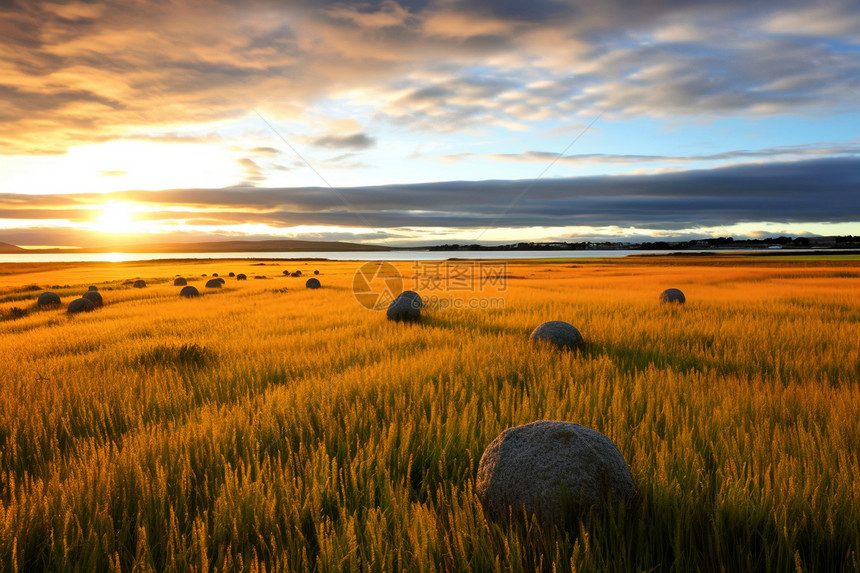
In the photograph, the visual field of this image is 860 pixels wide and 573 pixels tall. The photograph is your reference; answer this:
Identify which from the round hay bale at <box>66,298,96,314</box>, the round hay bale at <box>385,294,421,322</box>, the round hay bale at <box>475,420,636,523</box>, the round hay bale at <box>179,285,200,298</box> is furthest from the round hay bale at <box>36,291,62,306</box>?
the round hay bale at <box>475,420,636,523</box>

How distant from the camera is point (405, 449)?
12.1 ft

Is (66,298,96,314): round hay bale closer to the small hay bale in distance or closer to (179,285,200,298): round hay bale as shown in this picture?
(179,285,200,298): round hay bale

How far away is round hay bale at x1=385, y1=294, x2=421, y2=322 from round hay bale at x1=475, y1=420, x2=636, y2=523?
9.27m

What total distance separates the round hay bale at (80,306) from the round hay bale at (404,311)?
14.3m

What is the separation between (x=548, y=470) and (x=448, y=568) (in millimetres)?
848

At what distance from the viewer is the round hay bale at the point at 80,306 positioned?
55.1ft

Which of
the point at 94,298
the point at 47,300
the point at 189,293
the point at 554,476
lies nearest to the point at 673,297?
the point at 554,476

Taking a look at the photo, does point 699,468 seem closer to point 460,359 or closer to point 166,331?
point 460,359

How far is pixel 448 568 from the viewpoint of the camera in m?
2.34

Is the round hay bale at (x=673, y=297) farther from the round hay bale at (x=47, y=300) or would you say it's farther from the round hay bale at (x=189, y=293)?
the round hay bale at (x=47, y=300)

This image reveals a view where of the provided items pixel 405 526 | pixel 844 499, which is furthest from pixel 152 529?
pixel 844 499

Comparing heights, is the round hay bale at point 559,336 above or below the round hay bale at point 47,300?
below

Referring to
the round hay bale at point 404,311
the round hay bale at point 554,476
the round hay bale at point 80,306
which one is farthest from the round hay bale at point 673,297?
the round hay bale at point 80,306

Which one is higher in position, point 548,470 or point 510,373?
point 548,470
